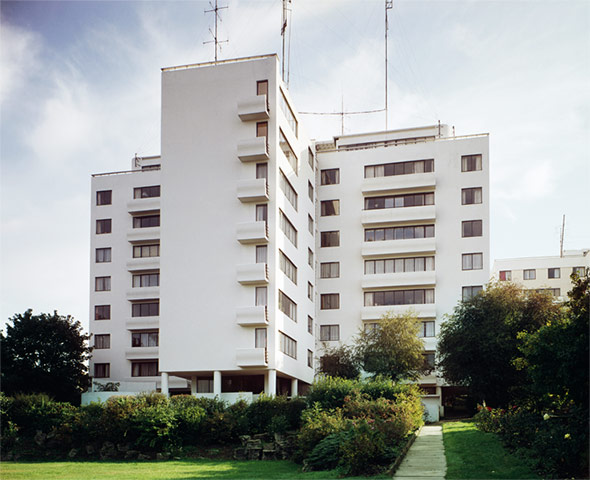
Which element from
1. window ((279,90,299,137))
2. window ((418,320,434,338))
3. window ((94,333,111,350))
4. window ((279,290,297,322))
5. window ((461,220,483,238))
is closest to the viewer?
window ((279,290,297,322))

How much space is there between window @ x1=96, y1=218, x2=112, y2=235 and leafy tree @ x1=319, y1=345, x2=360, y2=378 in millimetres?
26347

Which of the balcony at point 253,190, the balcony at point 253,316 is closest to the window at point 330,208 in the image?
the balcony at point 253,190

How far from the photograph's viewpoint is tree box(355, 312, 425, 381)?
51875 millimetres

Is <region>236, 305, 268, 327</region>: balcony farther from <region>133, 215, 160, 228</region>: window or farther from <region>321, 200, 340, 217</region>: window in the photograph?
<region>133, 215, 160, 228</region>: window

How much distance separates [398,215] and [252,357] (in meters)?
23.3

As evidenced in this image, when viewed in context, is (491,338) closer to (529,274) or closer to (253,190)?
(253,190)

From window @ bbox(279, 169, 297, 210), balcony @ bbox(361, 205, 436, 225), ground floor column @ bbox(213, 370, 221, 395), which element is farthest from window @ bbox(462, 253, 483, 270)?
ground floor column @ bbox(213, 370, 221, 395)

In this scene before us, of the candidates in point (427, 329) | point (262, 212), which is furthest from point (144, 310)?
point (427, 329)

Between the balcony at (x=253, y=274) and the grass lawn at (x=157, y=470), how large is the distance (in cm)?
1807

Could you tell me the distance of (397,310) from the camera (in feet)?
204

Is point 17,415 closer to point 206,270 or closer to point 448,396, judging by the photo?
point 206,270

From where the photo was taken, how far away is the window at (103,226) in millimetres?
68688

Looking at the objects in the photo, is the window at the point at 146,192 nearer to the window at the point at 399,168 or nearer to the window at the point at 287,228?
the window at the point at 287,228

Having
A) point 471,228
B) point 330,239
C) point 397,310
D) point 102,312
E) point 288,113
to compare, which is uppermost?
point 288,113
